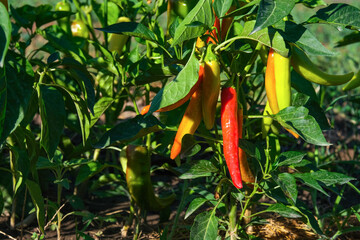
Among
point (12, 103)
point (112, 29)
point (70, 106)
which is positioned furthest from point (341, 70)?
point (12, 103)

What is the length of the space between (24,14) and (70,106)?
1.12 ft

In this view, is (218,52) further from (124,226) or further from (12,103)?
(124,226)

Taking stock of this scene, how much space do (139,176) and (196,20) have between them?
→ 2.14 feet

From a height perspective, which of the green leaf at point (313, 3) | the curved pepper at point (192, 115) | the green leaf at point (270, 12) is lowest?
the curved pepper at point (192, 115)

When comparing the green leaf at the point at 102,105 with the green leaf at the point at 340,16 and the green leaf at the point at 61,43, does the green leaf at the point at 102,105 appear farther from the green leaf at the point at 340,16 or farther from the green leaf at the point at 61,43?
the green leaf at the point at 340,16

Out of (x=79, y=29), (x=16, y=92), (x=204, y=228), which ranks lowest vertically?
(x=204, y=228)

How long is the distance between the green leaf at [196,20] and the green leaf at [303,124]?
29 cm

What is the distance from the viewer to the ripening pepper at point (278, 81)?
114cm

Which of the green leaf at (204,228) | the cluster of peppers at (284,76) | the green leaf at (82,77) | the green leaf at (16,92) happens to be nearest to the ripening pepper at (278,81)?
the cluster of peppers at (284,76)

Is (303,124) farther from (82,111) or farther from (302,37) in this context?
(82,111)

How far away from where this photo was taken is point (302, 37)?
1038mm

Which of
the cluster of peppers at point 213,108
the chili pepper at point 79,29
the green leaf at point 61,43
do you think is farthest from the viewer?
the chili pepper at point 79,29

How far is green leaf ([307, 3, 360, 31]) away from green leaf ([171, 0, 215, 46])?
0.26 meters

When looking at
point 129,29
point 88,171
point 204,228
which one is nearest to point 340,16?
point 129,29
